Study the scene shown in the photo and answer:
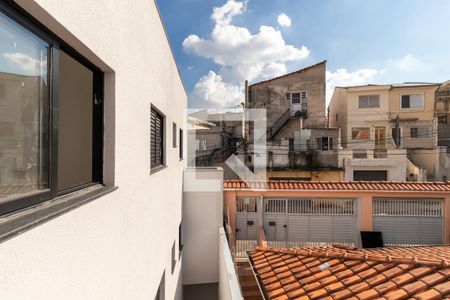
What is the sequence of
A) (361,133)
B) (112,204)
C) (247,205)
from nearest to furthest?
(112,204)
(247,205)
(361,133)

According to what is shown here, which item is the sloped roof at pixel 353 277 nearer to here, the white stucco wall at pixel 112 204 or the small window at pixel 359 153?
the white stucco wall at pixel 112 204

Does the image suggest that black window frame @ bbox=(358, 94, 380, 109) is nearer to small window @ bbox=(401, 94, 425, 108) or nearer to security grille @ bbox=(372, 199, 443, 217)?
small window @ bbox=(401, 94, 425, 108)

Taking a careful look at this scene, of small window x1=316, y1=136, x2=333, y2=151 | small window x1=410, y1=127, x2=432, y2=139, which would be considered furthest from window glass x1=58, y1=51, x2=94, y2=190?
small window x1=410, y1=127, x2=432, y2=139

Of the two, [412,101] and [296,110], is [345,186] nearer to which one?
[296,110]

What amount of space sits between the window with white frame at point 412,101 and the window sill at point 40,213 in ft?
90.0

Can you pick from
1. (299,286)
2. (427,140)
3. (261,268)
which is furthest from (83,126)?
(427,140)

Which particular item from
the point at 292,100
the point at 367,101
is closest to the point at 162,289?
the point at 292,100

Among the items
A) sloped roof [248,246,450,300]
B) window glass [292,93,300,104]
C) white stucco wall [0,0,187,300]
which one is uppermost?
window glass [292,93,300,104]

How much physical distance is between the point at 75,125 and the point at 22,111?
4.96 ft

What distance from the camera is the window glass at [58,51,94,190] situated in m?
2.31

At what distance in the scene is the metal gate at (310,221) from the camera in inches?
436

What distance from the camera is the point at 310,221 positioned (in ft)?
36.7

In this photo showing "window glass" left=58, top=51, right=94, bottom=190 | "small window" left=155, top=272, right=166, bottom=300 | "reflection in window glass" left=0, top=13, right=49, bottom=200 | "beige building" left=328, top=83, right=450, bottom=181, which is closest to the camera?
"reflection in window glass" left=0, top=13, right=49, bottom=200

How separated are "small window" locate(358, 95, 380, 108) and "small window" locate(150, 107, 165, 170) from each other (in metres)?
22.6
